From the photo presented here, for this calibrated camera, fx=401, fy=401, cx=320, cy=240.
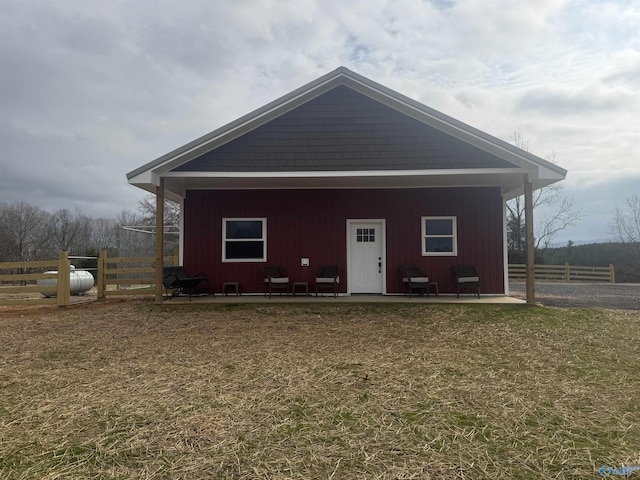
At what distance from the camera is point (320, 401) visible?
363 centimetres

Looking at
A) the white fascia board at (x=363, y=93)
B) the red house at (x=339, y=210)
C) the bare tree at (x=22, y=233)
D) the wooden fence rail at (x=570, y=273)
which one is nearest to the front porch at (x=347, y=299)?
the red house at (x=339, y=210)

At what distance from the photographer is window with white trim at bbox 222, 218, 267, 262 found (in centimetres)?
1063

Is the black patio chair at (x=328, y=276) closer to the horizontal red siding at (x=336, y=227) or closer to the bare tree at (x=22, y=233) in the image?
the horizontal red siding at (x=336, y=227)

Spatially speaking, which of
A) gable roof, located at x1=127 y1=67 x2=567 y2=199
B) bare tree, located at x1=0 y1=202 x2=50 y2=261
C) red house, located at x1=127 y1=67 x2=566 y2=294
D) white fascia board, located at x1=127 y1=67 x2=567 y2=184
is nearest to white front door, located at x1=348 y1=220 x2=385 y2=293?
red house, located at x1=127 y1=67 x2=566 y2=294

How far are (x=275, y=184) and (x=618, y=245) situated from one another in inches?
1004

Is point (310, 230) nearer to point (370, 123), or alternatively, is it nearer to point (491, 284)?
point (370, 123)

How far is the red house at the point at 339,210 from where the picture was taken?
30.8 feet

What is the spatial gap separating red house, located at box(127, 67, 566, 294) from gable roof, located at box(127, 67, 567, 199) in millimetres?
34

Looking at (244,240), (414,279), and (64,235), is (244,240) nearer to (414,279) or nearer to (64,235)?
(414,279)

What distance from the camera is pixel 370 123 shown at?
9414 mm


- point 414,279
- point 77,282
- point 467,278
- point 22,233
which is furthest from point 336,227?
point 22,233

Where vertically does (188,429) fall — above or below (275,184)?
below

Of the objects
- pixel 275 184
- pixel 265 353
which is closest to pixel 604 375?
pixel 265 353

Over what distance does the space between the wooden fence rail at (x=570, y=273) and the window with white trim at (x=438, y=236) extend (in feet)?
46.9
